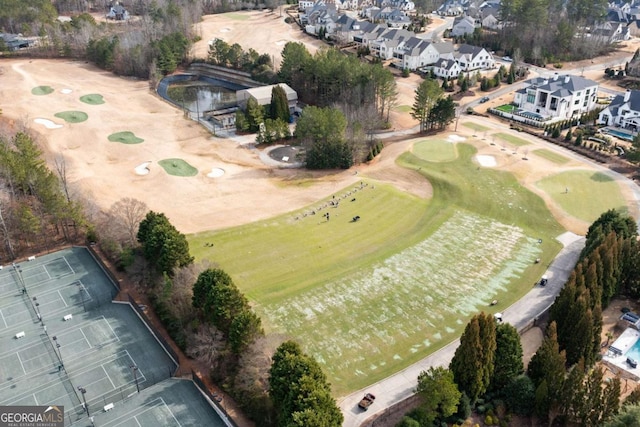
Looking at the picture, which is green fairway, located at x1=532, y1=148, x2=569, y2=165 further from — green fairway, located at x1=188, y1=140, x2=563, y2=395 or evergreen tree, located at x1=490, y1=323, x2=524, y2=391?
evergreen tree, located at x1=490, y1=323, x2=524, y2=391

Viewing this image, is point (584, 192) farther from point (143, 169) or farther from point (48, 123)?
point (48, 123)

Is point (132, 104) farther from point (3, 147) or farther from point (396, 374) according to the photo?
point (396, 374)

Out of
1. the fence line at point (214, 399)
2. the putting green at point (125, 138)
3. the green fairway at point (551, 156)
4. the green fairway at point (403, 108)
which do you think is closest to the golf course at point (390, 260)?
the green fairway at point (551, 156)

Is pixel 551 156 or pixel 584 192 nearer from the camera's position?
pixel 584 192

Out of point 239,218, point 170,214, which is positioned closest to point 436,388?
point 239,218

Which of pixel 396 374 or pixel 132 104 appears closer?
pixel 396 374

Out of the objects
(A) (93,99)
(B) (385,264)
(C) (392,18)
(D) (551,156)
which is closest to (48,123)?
(A) (93,99)

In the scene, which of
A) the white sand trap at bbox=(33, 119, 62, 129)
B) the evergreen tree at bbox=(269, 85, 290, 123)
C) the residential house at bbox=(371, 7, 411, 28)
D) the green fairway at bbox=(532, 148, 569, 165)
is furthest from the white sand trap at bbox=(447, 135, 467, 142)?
the residential house at bbox=(371, 7, 411, 28)
